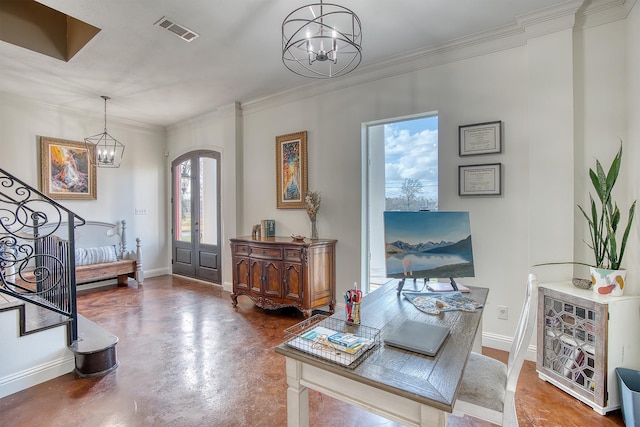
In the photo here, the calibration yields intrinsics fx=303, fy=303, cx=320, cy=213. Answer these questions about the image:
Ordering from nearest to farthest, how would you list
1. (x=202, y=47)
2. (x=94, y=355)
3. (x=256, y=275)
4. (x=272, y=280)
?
(x=94, y=355), (x=202, y=47), (x=272, y=280), (x=256, y=275)

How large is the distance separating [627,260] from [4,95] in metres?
7.48

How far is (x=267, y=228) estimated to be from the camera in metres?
4.40

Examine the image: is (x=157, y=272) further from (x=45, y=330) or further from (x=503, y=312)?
(x=503, y=312)

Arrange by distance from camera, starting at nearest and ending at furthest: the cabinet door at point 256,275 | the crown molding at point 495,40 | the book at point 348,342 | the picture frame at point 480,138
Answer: the book at point 348,342, the crown molding at point 495,40, the picture frame at point 480,138, the cabinet door at point 256,275

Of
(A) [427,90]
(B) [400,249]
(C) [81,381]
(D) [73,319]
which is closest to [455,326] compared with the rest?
(B) [400,249]

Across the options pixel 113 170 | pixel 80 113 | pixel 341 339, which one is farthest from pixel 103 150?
pixel 341 339

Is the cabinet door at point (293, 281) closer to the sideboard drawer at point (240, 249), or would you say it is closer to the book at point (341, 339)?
the sideboard drawer at point (240, 249)

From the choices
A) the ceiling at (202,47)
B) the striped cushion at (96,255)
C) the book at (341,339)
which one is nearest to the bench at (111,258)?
the striped cushion at (96,255)

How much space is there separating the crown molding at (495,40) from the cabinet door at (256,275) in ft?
7.70

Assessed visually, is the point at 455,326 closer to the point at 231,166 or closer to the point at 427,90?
the point at 427,90

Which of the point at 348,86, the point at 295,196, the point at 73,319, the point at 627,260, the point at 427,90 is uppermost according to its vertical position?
the point at 348,86

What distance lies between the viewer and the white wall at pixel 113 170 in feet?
14.7

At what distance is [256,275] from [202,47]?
105 inches

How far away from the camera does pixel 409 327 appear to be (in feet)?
4.65
